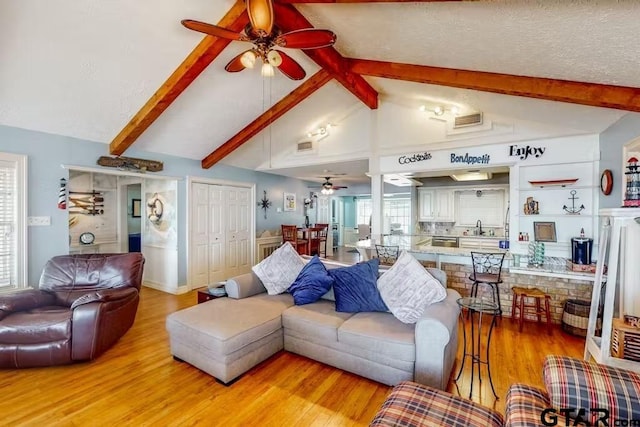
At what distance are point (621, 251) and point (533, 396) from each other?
6.06 ft

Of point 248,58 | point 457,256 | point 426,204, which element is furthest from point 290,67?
point 426,204

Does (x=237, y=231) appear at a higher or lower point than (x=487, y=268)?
higher

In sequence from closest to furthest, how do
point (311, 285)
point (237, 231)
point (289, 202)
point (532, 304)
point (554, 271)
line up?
1. point (311, 285)
2. point (554, 271)
3. point (532, 304)
4. point (237, 231)
5. point (289, 202)

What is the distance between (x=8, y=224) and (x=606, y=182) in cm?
658

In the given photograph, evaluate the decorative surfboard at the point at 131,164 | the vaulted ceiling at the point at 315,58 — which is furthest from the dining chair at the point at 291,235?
the vaulted ceiling at the point at 315,58

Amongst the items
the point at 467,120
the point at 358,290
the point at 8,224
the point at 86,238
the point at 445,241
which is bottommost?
the point at 358,290

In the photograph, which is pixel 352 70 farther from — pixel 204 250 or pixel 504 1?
pixel 204 250

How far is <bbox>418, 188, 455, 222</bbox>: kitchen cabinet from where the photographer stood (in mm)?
6809

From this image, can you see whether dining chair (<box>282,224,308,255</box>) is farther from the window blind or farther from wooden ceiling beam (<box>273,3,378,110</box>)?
the window blind

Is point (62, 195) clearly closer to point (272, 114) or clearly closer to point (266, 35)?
point (272, 114)

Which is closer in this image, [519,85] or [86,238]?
[519,85]

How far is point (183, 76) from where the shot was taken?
125 inches

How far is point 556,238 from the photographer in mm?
3799

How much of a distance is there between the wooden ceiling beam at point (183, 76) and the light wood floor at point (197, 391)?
2568 mm
